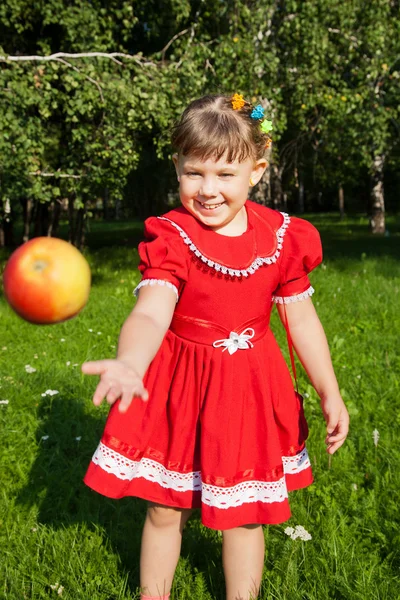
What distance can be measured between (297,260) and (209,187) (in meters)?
0.51

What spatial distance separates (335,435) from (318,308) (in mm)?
4498

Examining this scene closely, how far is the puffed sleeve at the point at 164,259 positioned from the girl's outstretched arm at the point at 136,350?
0.12 ft

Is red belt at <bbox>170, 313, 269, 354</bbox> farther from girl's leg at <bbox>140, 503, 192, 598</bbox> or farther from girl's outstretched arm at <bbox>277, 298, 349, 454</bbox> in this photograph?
girl's leg at <bbox>140, 503, 192, 598</bbox>

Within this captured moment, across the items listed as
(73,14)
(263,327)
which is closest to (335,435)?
(263,327)

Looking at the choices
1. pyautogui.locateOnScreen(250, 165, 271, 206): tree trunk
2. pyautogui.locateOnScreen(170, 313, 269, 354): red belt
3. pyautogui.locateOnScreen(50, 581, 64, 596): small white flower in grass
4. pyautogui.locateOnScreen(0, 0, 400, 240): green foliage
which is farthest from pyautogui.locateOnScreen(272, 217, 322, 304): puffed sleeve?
pyautogui.locateOnScreen(250, 165, 271, 206): tree trunk

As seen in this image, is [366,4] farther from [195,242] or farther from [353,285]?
[195,242]

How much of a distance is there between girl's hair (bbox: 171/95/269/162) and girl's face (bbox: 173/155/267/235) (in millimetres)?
28

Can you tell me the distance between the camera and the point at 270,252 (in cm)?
244

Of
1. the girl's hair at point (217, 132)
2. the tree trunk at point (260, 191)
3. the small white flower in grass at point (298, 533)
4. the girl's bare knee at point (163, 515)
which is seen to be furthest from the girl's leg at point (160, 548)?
the tree trunk at point (260, 191)

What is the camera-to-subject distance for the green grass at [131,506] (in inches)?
107

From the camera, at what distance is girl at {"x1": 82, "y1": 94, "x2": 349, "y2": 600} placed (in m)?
2.25

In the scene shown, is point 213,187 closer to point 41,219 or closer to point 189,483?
point 189,483

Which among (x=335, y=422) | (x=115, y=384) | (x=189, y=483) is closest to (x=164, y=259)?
(x=115, y=384)

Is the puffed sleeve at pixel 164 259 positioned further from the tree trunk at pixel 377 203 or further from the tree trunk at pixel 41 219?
the tree trunk at pixel 377 203
